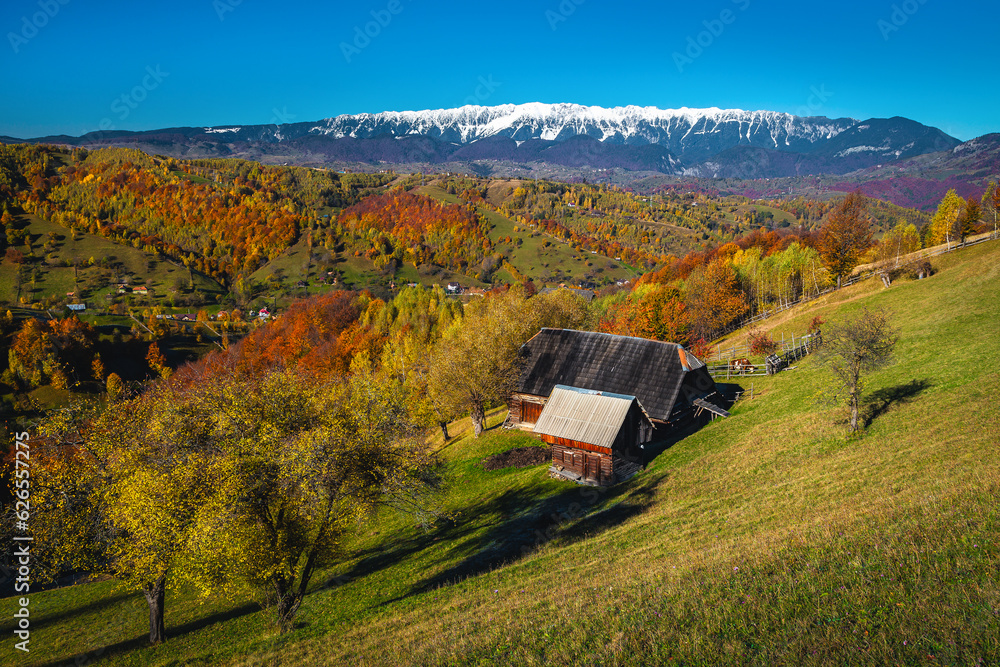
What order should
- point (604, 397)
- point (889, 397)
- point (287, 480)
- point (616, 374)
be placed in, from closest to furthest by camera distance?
point (287, 480)
point (889, 397)
point (604, 397)
point (616, 374)

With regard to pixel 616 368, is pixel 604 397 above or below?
below

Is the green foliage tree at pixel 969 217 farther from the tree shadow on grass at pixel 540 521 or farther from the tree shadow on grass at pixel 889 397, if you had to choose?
the tree shadow on grass at pixel 540 521

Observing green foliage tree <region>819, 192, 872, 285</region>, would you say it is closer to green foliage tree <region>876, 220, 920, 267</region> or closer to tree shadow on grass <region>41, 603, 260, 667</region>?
green foliage tree <region>876, 220, 920, 267</region>

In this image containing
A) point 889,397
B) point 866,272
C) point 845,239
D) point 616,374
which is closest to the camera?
point 889,397

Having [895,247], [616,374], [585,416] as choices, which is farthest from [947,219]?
[585,416]

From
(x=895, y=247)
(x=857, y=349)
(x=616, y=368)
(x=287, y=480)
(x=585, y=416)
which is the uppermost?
(x=895, y=247)

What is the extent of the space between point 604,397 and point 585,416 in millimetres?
2066

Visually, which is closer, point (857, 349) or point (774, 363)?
point (857, 349)

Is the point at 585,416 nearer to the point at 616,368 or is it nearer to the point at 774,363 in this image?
the point at 616,368

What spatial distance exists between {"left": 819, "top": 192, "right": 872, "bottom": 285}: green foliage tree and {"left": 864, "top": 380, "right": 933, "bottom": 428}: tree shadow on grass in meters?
58.7

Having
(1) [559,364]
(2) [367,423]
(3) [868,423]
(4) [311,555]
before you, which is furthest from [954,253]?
(4) [311,555]

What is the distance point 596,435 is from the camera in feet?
105

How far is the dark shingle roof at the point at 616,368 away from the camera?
36531mm

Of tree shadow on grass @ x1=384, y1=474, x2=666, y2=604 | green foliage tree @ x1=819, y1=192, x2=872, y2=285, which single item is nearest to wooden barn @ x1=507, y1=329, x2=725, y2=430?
tree shadow on grass @ x1=384, y1=474, x2=666, y2=604
